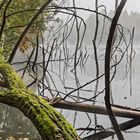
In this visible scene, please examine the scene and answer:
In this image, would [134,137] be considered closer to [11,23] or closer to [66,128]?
[11,23]

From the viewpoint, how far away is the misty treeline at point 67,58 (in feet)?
5.48

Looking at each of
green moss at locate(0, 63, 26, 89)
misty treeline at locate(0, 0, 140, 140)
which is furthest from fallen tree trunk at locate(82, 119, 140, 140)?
green moss at locate(0, 63, 26, 89)

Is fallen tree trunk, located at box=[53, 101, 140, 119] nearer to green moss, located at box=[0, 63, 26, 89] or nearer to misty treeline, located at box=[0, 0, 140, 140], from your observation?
misty treeline, located at box=[0, 0, 140, 140]

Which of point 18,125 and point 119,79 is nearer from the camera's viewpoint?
point 18,125

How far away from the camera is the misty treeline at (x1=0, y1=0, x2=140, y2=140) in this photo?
1669mm

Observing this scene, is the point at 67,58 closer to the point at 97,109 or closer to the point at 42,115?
the point at 97,109

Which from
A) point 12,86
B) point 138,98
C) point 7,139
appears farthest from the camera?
point 138,98

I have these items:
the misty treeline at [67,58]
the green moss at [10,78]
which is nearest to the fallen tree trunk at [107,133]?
the misty treeline at [67,58]

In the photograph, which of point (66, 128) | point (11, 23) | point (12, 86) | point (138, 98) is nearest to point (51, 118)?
point (66, 128)

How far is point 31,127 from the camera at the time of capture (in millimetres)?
12492

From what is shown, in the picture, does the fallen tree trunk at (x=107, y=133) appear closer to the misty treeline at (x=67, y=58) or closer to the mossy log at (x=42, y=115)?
the misty treeline at (x=67, y=58)

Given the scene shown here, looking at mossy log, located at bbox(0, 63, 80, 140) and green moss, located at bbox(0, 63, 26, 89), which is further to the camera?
green moss, located at bbox(0, 63, 26, 89)

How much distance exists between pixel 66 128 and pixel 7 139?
32.1 ft

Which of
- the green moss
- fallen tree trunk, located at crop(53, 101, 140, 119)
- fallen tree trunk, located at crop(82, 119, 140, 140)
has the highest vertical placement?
the green moss
